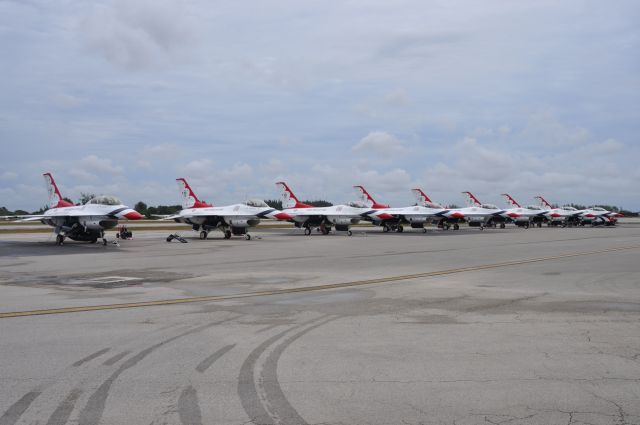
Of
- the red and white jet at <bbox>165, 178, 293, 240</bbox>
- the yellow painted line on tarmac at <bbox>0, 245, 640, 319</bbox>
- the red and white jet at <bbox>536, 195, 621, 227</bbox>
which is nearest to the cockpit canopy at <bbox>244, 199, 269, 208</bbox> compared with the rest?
the red and white jet at <bbox>165, 178, 293, 240</bbox>

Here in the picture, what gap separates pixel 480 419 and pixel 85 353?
493 cm

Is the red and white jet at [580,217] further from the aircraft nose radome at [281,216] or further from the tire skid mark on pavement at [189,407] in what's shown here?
the tire skid mark on pavement at [189,407]

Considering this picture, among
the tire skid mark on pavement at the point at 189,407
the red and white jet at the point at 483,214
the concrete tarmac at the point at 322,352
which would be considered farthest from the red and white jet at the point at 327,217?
the tire skid mark on pavement at the point at 189,407

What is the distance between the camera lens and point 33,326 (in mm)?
8711

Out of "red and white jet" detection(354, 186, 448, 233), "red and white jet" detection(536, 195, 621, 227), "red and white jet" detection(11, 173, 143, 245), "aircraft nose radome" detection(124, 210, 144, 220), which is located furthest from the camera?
"red and white jet" detection(536, 195, 621, 227)

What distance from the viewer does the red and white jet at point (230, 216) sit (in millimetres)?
39469

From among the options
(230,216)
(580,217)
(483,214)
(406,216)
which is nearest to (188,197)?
(230,216)

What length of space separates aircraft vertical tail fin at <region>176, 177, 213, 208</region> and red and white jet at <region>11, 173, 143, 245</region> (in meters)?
10.3

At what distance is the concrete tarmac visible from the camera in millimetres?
5027

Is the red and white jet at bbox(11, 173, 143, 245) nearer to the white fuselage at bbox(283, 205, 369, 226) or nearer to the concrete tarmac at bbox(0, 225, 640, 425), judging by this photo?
the concrete tarmac at bbox(0, 225, 640, 425)

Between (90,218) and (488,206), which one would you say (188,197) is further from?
(488,206)

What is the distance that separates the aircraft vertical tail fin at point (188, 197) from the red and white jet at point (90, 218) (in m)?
10.3

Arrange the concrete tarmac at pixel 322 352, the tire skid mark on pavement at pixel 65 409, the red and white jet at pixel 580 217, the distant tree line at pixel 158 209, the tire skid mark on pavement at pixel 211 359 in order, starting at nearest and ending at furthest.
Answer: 1. the tire skid mark on pavement at pixel 65 409
2. the concrete tarmac at pixel 322 352
3. the tire skid mark on pavement at pixel 211 359
4. the red and white jet at pixel 580 217
5. the distant tree line at pixel 158 209

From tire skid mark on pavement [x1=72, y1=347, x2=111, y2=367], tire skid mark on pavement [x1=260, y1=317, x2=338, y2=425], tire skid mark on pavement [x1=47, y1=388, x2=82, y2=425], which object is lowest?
tire skid mark on pavement [x1=47, y1=388, x2=82, y2=425]
